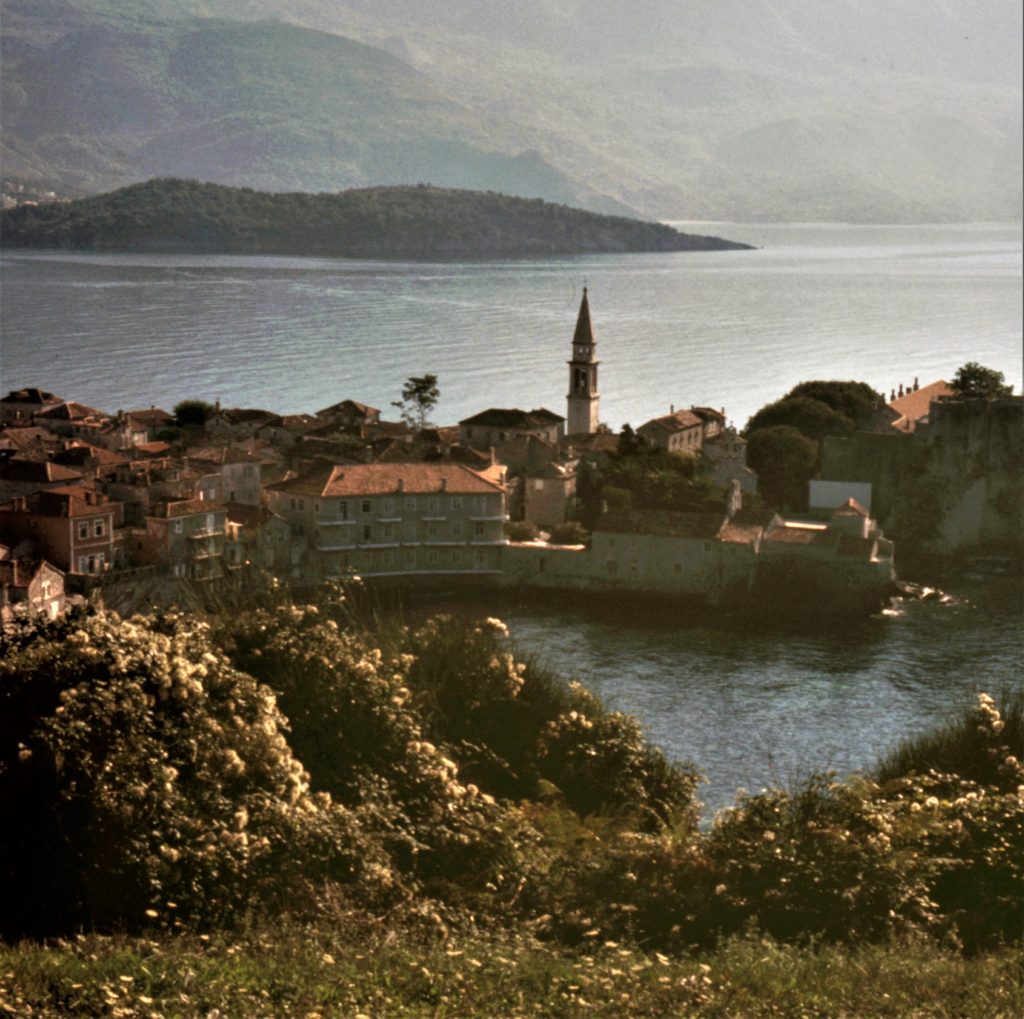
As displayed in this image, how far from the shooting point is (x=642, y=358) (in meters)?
34.5

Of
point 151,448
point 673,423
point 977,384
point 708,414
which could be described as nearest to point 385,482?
point 151,448

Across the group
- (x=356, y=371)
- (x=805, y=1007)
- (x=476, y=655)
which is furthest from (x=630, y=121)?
(x=805, y=1007)

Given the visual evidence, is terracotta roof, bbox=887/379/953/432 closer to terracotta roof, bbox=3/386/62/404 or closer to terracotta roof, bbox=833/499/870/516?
terracotta roof, bbox=833/499/870/516

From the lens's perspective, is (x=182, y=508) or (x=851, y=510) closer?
(x=182, y=508)

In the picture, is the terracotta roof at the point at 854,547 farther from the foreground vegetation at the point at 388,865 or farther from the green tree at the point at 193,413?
the foreground vegetation at the point at 388,865

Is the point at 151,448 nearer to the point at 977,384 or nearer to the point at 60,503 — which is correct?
the point at 60,503

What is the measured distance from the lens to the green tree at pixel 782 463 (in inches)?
843

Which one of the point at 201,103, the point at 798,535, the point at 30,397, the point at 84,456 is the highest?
the point at 201,103

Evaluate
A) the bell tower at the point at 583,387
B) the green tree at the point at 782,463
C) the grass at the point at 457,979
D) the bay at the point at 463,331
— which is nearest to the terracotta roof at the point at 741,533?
the green tree at the point at 782,463

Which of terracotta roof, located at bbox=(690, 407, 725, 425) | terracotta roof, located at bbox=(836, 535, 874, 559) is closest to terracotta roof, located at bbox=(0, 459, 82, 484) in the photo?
terracotta roof, located at bbox=(836, 535, 874, 559)

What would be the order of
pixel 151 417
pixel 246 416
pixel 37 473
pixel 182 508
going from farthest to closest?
pixel 246 416, pixel 151 417, pixel 37 473, pixel 182 508

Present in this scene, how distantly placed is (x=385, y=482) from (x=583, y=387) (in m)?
7.35

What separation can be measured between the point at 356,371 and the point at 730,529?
13129 mm

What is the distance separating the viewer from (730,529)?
17.5 meters
